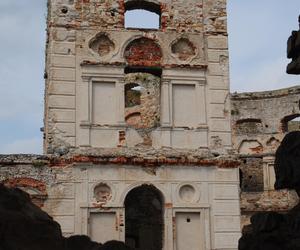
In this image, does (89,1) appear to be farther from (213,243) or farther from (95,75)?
(213,243)

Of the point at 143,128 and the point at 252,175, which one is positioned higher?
the point at 143,128

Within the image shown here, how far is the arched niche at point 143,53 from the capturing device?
13.3 meters

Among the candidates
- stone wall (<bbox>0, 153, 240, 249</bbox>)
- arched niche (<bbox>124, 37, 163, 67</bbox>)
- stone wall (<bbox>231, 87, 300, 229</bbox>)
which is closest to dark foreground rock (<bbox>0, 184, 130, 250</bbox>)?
stone wall (<bbox>0, 153, 240, 249</bbox>)

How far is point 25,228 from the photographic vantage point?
14.0 ft

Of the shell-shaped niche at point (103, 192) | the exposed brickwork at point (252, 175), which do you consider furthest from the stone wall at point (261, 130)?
the shell-shaped niche at point (103, 192)

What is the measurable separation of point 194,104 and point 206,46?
1516 mm

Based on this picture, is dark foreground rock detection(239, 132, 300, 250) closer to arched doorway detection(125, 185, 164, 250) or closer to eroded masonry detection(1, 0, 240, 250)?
eroded masonry detection(1, 0, 240, 250)

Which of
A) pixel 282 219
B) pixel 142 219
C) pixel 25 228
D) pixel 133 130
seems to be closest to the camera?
pixel 282 219

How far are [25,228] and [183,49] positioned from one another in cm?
994

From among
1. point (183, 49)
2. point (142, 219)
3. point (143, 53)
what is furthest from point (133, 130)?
point (142, 219)

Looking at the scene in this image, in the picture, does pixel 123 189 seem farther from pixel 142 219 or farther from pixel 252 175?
pixel 252 175

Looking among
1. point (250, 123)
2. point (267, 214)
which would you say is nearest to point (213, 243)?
point (267, 214)

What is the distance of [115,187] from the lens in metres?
12.6

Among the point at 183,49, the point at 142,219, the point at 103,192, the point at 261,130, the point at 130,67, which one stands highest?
the point at 183,49
